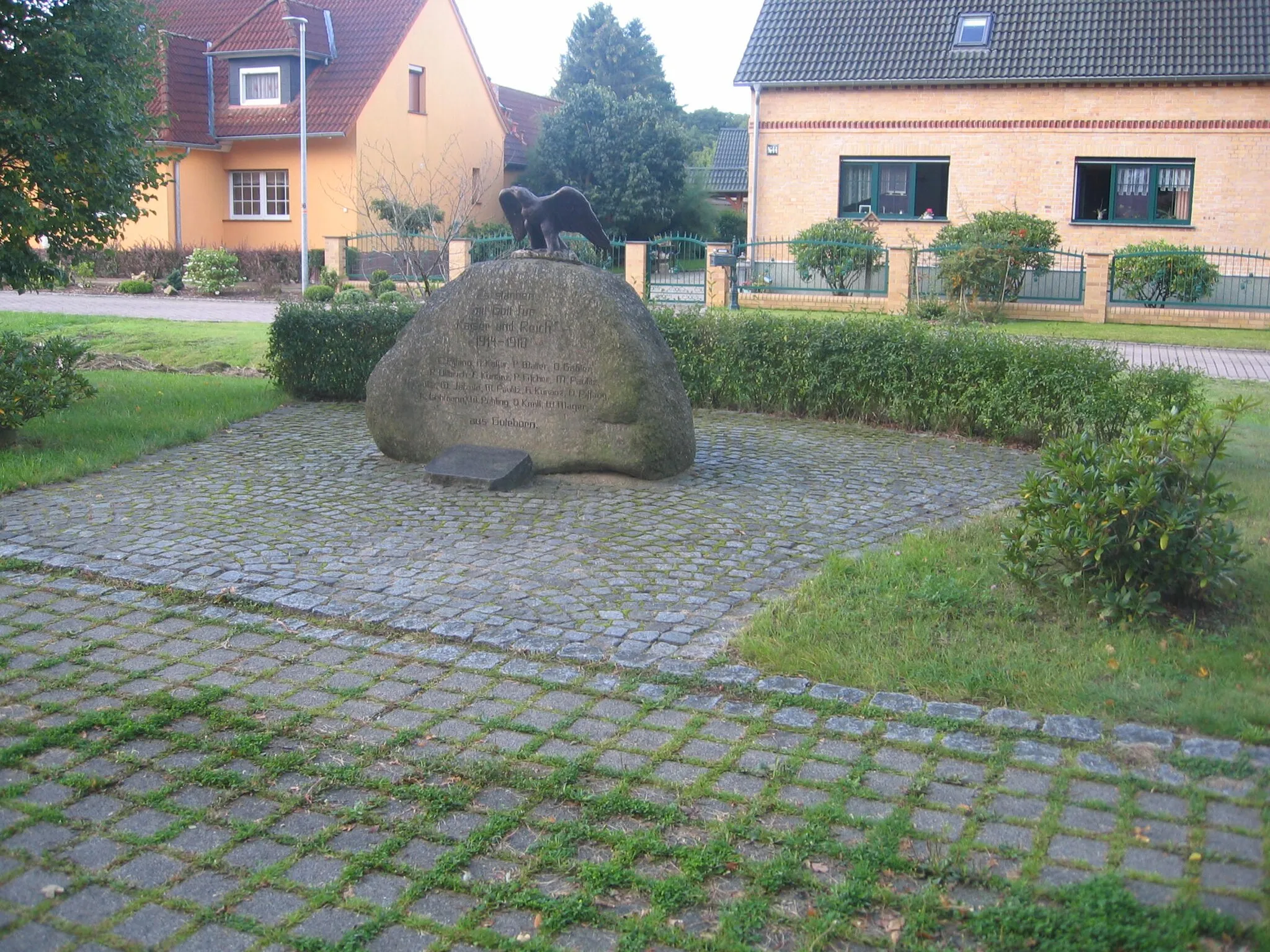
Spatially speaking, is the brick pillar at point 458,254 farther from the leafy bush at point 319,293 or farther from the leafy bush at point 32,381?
the leafy bush at point 32,381

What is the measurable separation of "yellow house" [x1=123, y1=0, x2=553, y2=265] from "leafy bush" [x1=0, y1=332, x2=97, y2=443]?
73.9 feet

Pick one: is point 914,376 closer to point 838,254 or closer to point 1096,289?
point 1096,289

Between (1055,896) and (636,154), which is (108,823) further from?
(636,154)

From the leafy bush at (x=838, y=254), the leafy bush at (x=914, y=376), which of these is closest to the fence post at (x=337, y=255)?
Answer: the leafy bush at (x=838, y=254)

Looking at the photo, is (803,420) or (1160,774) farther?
Answer: (803,420)

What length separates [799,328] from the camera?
11.9 meters

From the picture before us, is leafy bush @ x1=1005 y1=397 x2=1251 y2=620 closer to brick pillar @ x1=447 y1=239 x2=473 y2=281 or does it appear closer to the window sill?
brick pillar @ x1=447 y1=239 x2=473 y2=281

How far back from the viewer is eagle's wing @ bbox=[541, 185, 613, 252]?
9633 millimetres

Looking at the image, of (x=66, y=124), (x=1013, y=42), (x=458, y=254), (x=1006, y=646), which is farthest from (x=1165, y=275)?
(x=1006, y=646)

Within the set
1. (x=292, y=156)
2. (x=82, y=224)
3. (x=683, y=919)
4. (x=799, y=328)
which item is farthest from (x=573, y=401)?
(x=292, y=156)

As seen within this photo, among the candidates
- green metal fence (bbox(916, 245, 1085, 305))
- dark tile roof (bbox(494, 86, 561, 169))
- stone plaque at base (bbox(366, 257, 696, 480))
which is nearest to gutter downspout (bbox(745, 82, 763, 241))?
green metal fence (bbox(916, 245, 1085, 305))

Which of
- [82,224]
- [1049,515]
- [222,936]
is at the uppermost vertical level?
[82,224]

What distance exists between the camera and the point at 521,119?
44.6 m

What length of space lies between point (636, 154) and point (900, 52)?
35.5 ft
